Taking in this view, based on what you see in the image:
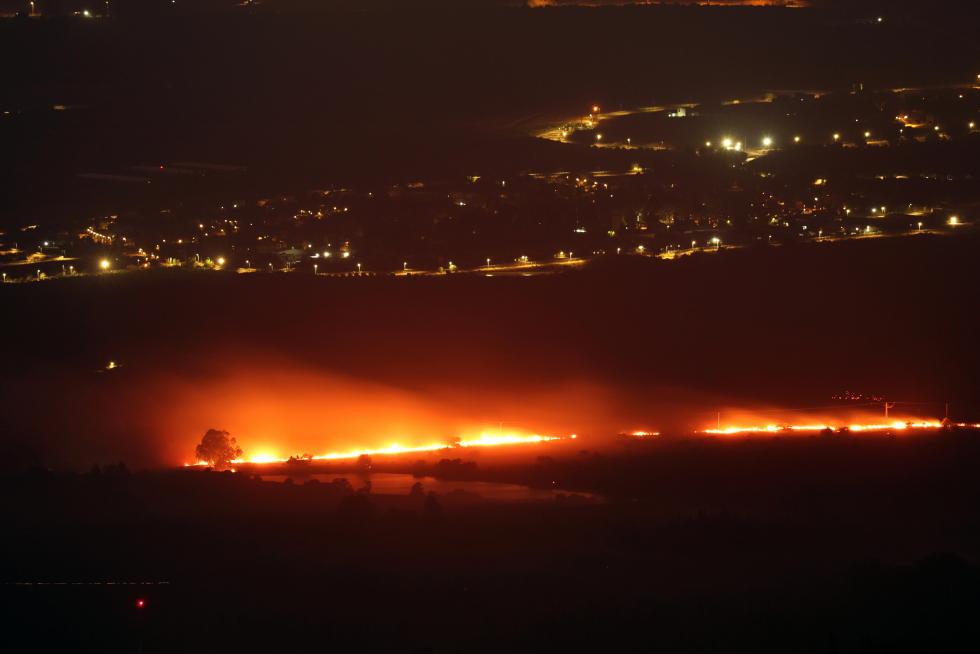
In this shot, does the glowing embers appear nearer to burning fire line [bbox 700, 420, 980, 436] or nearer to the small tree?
burning fire line [bbox 700, 420, 980, 436]

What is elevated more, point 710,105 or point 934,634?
point 710,105

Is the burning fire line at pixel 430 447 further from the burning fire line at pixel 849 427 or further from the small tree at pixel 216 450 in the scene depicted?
the burning fire line at pixel 849 427

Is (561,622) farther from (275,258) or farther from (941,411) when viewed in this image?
(275,258)

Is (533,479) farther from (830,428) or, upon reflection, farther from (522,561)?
(830,428)

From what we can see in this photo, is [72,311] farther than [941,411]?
Yes

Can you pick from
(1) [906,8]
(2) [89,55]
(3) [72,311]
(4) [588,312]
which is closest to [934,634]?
(4) [588,312]

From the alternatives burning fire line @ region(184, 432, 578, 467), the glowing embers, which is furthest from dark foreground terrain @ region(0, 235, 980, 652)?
burning fire line @ region(184, 432, 578, 467)

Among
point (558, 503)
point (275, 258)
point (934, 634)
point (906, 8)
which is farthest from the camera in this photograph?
point (906, 8)
